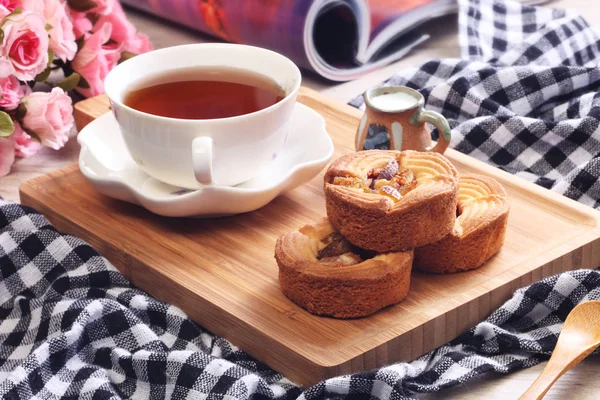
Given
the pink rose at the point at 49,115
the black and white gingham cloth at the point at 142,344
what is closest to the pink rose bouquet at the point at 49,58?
the pink rose at the point at 49,115

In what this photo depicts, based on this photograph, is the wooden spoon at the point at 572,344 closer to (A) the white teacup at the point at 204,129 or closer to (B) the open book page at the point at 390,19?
(A) the white teacup at the point at 204,129

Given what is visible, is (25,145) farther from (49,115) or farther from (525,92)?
(525,92)

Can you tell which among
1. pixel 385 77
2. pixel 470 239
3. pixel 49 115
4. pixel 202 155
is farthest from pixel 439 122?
pixel 49 115

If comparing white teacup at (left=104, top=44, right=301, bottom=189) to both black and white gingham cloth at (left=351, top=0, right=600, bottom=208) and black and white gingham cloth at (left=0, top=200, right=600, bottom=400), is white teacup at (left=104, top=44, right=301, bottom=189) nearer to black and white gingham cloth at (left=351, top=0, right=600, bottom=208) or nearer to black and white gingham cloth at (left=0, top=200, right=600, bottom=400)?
black and white gingham cloth at (left=0, top=200, right=600, bottom=400)

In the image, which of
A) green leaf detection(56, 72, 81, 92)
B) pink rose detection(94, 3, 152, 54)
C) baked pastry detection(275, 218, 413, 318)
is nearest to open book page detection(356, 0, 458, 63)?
pink rose detection(94, 3, 152, 54)

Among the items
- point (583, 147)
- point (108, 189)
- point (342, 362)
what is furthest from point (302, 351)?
point (583, 147)

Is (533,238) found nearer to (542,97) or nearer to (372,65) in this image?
(542,97)
